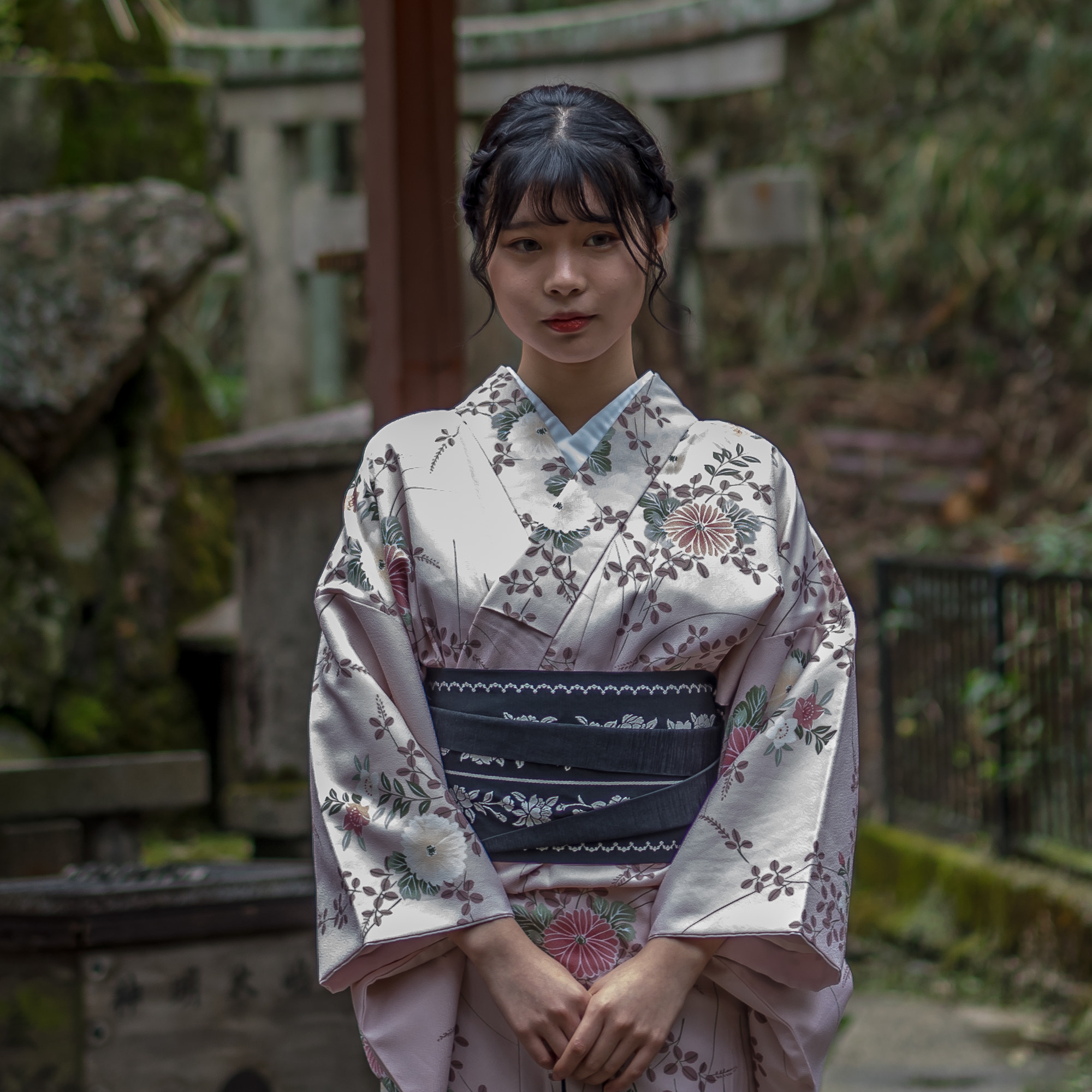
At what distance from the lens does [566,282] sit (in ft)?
6.21

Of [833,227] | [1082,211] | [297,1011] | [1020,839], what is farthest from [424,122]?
[833,227]

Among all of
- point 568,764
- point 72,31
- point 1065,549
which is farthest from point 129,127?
point 568,764

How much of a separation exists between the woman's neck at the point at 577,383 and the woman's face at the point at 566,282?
0.05 metres

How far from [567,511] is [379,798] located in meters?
0.44

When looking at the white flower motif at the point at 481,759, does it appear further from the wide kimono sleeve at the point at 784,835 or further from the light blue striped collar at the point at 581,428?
the light blue striped collar at the point at 581,428

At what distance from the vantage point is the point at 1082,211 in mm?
10117

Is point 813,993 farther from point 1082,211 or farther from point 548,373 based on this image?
point 1082,211

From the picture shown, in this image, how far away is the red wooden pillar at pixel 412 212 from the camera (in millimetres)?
3328

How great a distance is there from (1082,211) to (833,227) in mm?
2586

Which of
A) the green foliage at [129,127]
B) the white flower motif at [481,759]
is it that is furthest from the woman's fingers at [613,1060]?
the green foliage at [129,127]

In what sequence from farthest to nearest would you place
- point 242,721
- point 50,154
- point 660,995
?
point 50,154 → point 242,721 → point 660,995

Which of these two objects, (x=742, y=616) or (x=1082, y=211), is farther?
(x=1082, y=211)

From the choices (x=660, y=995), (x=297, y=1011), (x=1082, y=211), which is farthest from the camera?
(x=1082, y=211)

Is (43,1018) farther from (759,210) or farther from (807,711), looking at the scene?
(759,210)
